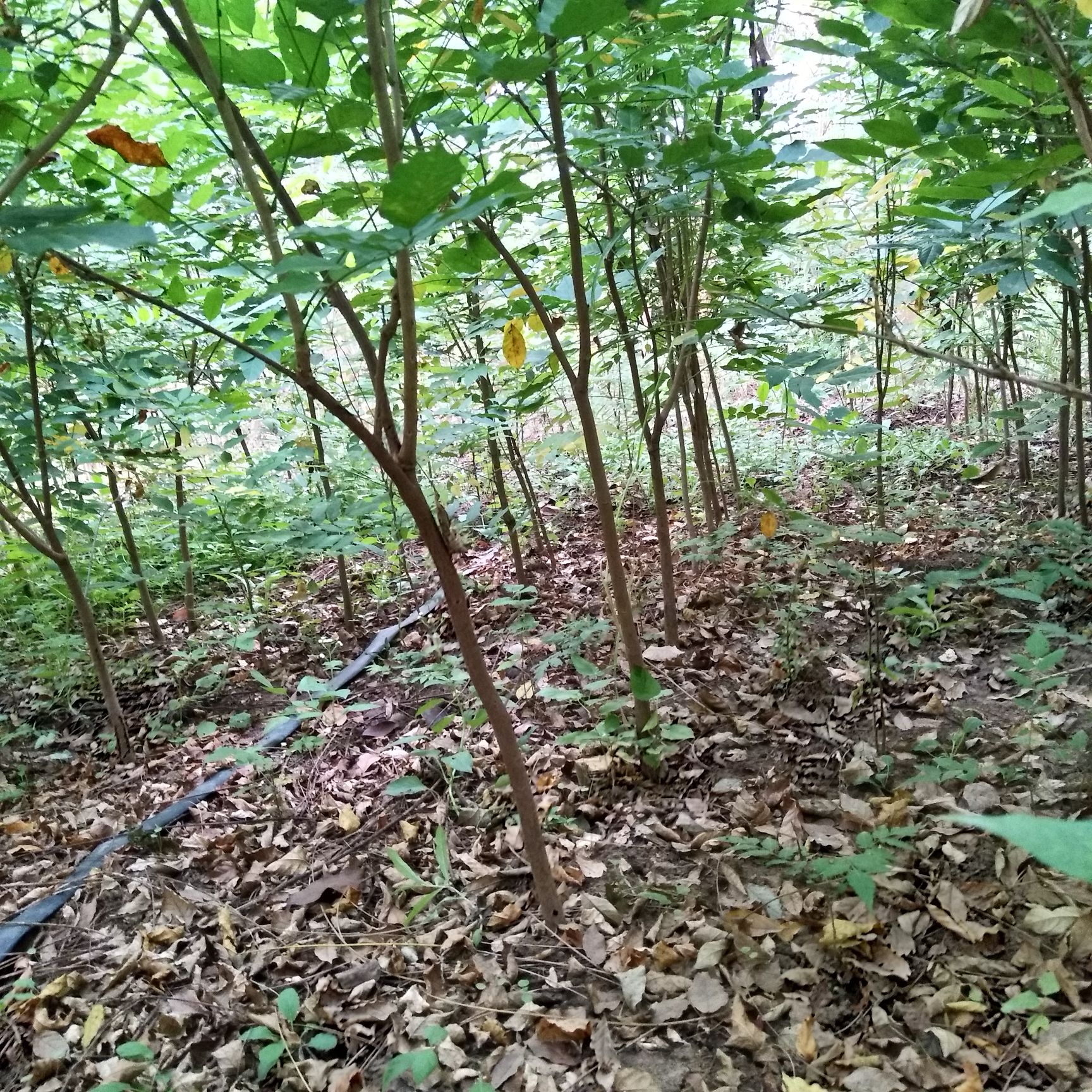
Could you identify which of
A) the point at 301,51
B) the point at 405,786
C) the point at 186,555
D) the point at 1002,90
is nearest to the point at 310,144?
the point at 301,51

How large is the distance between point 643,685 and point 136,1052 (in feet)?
4.57

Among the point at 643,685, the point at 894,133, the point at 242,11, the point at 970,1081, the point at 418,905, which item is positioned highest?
the point at 242,11

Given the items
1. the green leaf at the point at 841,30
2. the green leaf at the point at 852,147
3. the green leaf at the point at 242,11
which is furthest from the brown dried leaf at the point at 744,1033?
the green leaf at the point at 242,11

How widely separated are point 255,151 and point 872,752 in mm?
2133

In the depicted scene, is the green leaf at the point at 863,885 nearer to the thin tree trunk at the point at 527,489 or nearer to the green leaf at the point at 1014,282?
the green leaf at the point at 1014,282

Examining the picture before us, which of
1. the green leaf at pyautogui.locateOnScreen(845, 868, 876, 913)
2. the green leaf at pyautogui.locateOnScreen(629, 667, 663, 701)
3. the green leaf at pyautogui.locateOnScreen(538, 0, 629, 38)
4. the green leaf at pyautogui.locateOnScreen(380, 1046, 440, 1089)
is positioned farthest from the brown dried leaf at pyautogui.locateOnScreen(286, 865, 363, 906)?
the green leaf at pyautogui.locateOnScreen(538, 0, 629, 38)

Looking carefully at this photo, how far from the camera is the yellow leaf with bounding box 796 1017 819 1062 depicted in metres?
1.36

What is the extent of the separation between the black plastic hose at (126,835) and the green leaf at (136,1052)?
654 millimetres

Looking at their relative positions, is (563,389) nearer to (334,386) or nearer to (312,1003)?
(334,386)

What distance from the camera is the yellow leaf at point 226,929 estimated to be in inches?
72.0

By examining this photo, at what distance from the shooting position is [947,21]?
0.88 metres

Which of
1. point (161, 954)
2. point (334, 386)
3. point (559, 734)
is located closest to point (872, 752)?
point (559, 734)

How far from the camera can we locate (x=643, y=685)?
1923 mm

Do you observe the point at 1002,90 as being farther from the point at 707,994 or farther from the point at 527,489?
the point at 527,489
